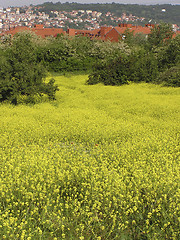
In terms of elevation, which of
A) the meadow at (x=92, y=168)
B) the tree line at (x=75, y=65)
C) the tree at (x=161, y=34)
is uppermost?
the tree at (x=161, y=34)

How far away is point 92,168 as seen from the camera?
532cm

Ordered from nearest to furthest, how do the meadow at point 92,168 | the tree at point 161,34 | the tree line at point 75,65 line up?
the meadow at point 92,168 → the tree line at point 75,65 → the tree at point 161,34

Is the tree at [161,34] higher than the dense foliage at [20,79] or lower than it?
higher

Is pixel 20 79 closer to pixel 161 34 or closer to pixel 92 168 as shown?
pixel 92 168

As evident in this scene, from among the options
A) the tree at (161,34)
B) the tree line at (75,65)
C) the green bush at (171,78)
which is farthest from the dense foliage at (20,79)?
the tree at (161,34)

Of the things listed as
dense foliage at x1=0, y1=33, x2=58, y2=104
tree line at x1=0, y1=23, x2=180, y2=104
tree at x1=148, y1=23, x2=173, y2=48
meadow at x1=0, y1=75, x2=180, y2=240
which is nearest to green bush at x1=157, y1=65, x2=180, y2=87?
tree line at x1=0, y1=23, x2=180, y2=104

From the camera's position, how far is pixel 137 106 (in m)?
11.2

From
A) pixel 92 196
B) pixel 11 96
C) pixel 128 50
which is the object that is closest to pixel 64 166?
pixel 92 196

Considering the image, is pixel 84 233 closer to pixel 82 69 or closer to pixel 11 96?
pixel 11 96

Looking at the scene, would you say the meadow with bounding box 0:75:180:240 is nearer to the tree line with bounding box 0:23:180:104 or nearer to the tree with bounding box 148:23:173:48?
the tree line with bounding box 0:23:180:104

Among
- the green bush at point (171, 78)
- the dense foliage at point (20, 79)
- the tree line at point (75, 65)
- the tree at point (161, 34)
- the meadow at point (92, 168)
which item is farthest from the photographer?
the tree at point (161, 34)

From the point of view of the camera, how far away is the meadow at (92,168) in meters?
4.03

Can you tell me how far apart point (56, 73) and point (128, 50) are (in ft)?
21.4

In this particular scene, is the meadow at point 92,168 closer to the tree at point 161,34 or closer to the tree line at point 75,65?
the tree line at point 75,65
